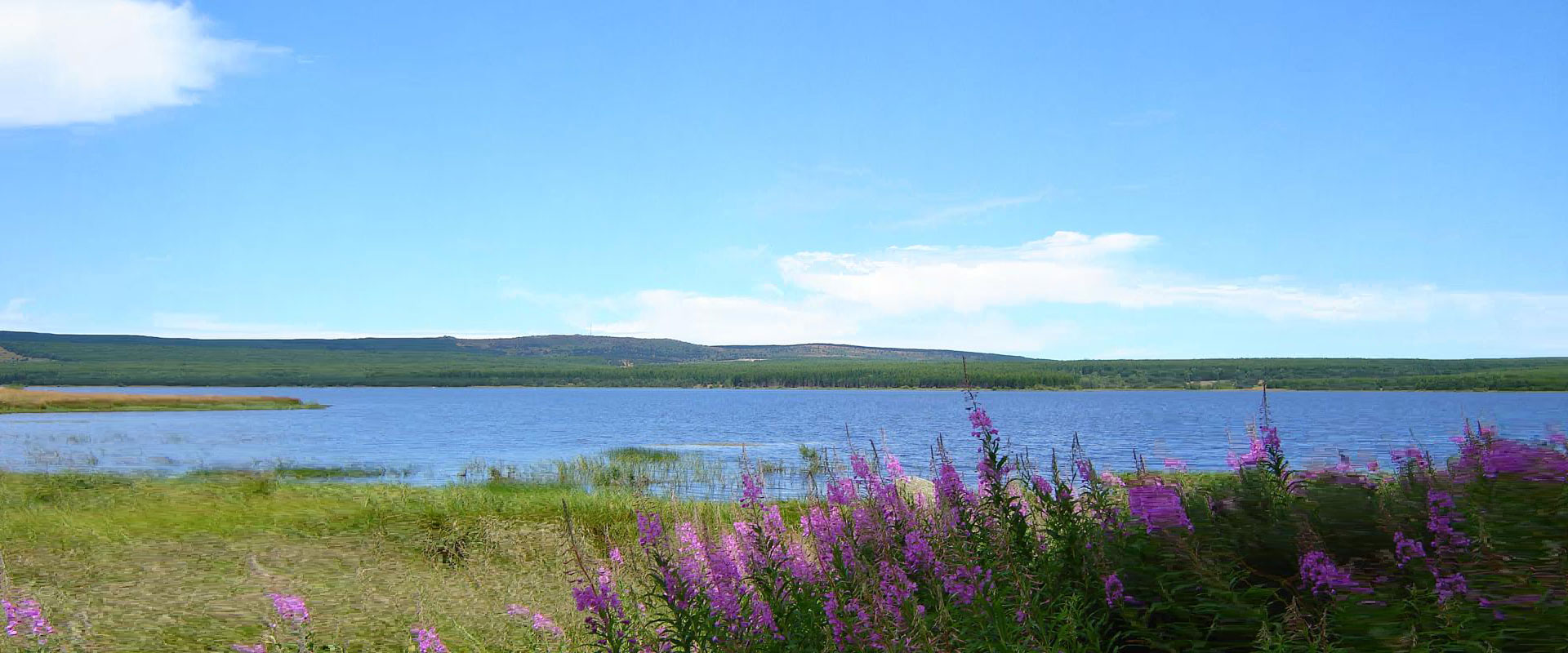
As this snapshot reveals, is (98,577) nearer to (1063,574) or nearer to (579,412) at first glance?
(1063,574)

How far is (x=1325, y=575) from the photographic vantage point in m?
5.23

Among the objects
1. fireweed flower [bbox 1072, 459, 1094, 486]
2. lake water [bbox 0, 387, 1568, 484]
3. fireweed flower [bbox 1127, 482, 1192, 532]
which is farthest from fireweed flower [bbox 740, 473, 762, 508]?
lake water [bbox 0, 387, 1568, 484]

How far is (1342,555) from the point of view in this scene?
5.99 metres

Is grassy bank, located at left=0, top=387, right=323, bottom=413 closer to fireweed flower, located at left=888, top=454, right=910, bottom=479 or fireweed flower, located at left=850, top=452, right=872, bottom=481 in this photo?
fireweed flower, located at left=888, top=454, right=910, bottom=479

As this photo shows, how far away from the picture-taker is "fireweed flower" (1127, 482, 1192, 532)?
5.80m

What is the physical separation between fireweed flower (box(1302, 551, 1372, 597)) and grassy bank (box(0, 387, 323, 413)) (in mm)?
96870

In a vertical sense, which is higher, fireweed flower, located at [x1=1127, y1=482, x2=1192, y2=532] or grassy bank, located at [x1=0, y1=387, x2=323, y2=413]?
fireweed flower, located at [x1=1127, y1=482, x2=1192, y2=532]

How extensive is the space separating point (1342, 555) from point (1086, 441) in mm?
54424

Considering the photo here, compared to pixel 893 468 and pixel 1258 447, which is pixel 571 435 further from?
pixel 1258 447

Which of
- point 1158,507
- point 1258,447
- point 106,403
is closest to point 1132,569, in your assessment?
point 1158,507

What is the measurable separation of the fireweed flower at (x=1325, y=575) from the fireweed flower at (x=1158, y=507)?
601mm

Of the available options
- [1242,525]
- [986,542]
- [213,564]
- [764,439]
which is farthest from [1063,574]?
[764,439]

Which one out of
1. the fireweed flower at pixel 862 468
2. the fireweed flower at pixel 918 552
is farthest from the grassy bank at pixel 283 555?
the fireweed flower at pixel 918 552

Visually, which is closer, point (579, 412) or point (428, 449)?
point (428, 449)
